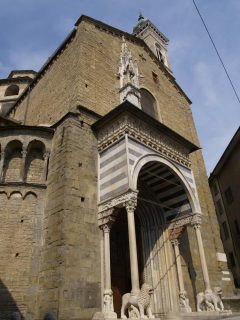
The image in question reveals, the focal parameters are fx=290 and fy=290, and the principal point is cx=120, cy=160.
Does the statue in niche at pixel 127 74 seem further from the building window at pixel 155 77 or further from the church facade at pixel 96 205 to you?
the building window at pixel 155 77

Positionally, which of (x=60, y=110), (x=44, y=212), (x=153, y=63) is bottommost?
(x=44, y=212)

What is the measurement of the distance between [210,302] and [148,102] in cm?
987

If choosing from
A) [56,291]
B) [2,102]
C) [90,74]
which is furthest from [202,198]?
[2,102]

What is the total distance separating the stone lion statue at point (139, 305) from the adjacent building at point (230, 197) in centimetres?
1467

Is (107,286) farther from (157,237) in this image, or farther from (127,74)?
(127,74)

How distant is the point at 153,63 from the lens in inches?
709

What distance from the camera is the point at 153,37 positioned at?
32875mm

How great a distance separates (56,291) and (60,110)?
743 cm

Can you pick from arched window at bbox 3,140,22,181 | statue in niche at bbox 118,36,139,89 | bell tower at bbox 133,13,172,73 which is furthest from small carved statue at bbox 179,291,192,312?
bell tower at bbox 133,13,172,73

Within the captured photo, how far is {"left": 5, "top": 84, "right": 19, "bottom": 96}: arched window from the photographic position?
23.9 m

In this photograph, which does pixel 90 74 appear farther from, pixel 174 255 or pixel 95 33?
pixel 174 255

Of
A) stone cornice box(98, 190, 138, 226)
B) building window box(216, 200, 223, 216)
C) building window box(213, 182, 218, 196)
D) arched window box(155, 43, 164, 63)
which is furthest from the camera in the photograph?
arched window box(155, 43, 164, 63)

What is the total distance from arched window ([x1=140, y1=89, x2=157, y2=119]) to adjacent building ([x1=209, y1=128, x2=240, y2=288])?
705 cm

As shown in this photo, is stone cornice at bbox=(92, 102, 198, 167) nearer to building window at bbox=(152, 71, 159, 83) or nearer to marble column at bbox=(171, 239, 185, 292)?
marble column at bbox=(171, 239, 185, 292)
